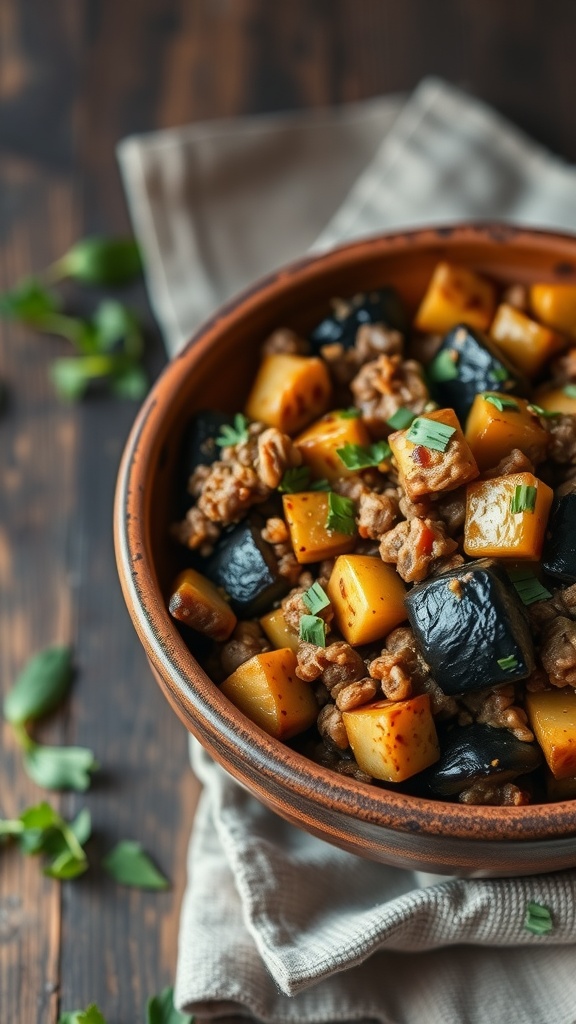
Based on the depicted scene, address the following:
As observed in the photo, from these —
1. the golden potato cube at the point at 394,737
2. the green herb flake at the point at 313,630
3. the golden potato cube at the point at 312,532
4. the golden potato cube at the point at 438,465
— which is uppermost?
the golden potato cube at the point at 438,465

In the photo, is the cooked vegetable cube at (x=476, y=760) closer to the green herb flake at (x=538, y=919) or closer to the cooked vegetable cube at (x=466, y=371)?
the green herb flake at (x=538, y=919)

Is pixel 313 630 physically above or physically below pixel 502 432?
below

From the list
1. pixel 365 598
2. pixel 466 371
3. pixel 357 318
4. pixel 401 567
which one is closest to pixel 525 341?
pixel 466 371

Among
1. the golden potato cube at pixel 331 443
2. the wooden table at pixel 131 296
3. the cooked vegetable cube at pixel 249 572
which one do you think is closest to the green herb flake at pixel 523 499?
the golden potato cube at pixel 331 443

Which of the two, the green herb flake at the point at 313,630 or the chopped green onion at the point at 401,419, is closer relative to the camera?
the green herb flake at the point at 313,630

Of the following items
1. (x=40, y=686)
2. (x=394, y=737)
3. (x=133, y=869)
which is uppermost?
(x=394, y=737)

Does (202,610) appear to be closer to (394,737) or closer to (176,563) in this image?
(176,563)

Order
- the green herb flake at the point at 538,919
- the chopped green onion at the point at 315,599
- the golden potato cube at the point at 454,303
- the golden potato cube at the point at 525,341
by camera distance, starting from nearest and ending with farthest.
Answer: the chopped green onion at the point at 315,599 → the green herb flake at the point at 538,919 → the golden potato cube at the point at 525,341 → the golden potato cube at the point at 454,303
